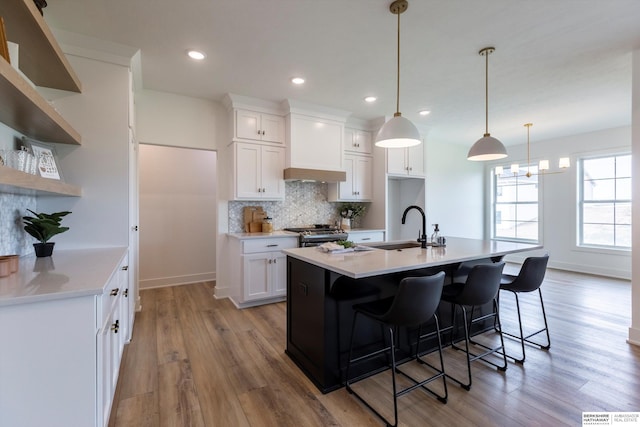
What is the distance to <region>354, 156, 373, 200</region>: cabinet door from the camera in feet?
15.9

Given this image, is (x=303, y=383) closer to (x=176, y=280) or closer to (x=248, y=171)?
(x=248, y=171)

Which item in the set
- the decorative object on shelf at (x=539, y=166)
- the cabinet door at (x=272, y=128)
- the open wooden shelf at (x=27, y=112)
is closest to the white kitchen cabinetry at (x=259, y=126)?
the cabinet door at (x=272, y=128)

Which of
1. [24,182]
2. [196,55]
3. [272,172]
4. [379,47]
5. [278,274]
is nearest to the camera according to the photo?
[24,182]

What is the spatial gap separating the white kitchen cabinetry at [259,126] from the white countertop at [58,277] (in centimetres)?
223

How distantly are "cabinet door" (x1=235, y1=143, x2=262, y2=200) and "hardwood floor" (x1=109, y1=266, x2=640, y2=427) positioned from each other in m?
1.58

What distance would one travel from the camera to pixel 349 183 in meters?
4.76

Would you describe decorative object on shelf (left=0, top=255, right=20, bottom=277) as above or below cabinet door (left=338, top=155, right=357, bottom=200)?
below

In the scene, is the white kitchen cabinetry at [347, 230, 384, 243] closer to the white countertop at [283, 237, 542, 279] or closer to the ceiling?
the white countertop at [283, 237, 542, 279]

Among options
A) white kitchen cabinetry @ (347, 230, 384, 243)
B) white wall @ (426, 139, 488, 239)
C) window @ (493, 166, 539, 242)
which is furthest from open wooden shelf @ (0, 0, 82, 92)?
window @ (493, 166, 539, 242)

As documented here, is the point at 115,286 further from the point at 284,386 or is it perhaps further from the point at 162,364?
the point at 284,386

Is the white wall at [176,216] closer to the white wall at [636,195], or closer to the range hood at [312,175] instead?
the range hood at [312,175]

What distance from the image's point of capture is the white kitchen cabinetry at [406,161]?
4770mm

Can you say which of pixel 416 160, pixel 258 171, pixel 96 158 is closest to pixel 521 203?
pixel 416 160

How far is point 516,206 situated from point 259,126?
236 inches
